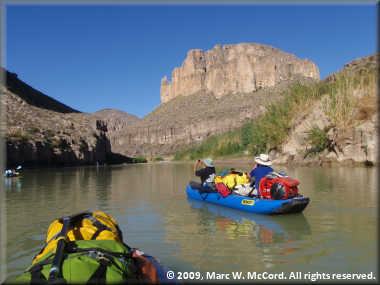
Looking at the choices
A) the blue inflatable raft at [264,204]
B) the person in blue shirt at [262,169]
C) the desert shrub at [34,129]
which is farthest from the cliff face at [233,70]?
the blue inflatable raft at [264,204]

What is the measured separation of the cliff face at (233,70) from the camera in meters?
100

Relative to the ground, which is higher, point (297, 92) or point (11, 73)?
point (11, 73)

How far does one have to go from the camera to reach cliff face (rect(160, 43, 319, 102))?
10000 centimetres

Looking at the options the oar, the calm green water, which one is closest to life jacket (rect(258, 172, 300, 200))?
the calm green water

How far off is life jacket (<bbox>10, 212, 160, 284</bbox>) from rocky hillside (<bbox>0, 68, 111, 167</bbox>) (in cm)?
2669

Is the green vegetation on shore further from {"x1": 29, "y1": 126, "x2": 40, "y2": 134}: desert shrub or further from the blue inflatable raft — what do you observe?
{"x1": 29, "y1": 126, "x2": 40, "y2": 134}: desert shrub

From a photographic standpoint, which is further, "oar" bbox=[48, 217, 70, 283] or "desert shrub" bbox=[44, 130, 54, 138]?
"desert shrub" bbox=[44, 130, 54, 138]

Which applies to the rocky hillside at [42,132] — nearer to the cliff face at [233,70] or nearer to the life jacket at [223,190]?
the life jacket at [223,190]

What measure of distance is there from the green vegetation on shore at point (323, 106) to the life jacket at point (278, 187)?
599 inches

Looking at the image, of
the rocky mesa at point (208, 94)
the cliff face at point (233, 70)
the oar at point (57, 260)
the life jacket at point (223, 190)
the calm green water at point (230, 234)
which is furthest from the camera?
the cliff face at point (233, 70)

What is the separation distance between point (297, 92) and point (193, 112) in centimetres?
7263

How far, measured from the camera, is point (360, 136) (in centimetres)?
1841

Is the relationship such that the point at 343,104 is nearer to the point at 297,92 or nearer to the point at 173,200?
the point at 297,92

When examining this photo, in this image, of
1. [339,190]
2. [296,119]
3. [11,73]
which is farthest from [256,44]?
[339,190]
